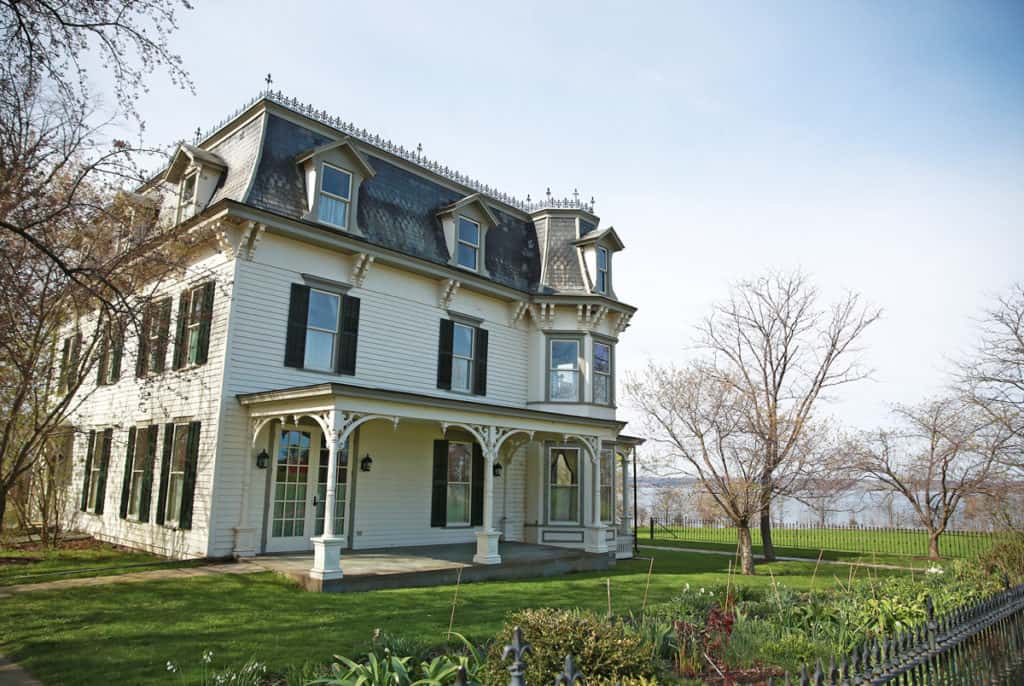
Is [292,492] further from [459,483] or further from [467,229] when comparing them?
[467,229]

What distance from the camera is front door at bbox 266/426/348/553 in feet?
44.9

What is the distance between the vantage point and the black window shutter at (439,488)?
54.1 ft

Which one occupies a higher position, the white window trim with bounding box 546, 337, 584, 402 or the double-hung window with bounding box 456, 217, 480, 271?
the double-hung window with bounding box 456, 217, 480, 271

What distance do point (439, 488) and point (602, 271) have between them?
841 centimetres

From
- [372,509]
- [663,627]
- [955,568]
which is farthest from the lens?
[372,509]

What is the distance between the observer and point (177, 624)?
26.7 feet

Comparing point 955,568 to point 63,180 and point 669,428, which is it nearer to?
point 669,428

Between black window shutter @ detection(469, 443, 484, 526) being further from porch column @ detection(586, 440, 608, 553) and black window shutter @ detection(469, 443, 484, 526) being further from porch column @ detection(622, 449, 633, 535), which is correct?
porch column @ detection(622, 449, 633, 535)

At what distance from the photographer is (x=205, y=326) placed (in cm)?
1379

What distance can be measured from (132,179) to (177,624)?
5.61 metres

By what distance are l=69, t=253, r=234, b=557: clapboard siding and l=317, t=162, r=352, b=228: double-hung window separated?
2.49 m

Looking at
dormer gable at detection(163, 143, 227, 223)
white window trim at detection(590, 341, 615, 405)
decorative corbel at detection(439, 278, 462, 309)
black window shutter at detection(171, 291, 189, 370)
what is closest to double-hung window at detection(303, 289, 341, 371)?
black window shutter at detection(171, 291, 189, 370)

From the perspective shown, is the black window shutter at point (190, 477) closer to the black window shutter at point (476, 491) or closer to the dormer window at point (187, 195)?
the dormer window at point (187, 195)

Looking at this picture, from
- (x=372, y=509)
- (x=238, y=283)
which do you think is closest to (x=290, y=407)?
(x=238, y=283)
